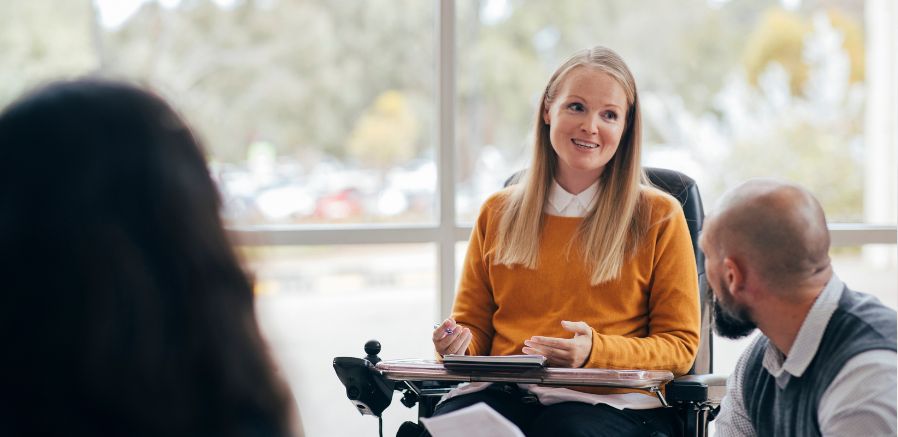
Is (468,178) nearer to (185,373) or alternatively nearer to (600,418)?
(600,418)

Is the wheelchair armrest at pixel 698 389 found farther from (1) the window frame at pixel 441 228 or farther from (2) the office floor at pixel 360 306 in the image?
(2) the office floor at pixel 360 306

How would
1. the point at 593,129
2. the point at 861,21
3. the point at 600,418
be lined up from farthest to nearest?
the point at 861,21 < the point at 593,129 < the point at 600,418

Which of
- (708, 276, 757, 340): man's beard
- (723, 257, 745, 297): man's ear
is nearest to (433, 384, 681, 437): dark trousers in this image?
(708, 276, 757, 340): man's beard

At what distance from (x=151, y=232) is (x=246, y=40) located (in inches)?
106

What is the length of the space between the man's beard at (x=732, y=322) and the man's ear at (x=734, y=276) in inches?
0.9

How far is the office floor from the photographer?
3.49 m

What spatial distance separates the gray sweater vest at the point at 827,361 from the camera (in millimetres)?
1526

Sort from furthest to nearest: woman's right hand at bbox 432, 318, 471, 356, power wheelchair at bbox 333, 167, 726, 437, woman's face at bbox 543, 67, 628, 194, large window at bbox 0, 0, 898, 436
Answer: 1. large window at bbox 0, 0, 898, 436
2. woman's face at bbox 543, 67, 628, 194
3. woman's right hand at bbox 432, 318, 471, 356
4. power wheelchair at bbox 333, 167, 726, 437

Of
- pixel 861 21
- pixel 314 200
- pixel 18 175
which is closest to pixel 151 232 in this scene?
pixel 18 175

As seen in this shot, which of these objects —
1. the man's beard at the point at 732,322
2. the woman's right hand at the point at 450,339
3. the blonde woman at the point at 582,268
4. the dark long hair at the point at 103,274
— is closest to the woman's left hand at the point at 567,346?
the blonde woman at the point at 582,268

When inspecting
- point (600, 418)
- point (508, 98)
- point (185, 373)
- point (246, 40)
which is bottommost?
point (600, 418)

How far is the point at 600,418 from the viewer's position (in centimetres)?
192

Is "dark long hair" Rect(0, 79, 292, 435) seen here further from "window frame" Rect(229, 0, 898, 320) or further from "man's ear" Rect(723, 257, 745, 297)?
"window frame" Rect(229, 0, 898, 320)

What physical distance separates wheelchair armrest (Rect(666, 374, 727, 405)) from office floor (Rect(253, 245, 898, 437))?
Answer: 1.48 m
